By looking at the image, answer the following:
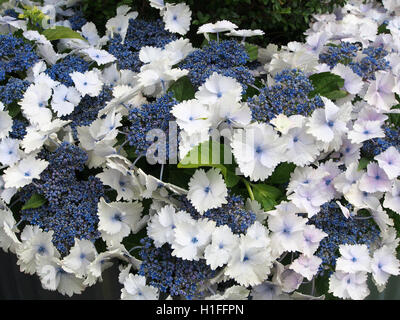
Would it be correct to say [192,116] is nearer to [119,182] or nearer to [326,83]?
[119,182]

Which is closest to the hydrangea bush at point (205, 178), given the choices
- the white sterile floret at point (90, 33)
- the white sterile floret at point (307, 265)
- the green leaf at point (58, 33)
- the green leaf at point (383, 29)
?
the white sterile floret at point (307, 265)

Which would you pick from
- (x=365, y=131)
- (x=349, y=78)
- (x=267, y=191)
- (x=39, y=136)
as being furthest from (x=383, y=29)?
(x=39, y=136)

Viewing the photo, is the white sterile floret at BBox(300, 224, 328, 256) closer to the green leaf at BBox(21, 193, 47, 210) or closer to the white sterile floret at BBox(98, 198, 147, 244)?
the white sterile floret at BBox(98, 198, 147, 244)

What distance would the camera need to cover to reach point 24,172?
4.05 ft

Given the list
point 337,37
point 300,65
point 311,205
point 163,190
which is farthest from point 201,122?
point 337,37

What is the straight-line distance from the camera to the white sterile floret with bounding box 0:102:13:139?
A: 1.31 m

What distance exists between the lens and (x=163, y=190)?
1191 mm

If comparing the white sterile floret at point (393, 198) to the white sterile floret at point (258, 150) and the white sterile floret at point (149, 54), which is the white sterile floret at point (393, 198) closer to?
the white sterile floret at point (258, 150)

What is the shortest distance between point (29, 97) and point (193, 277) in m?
0.64

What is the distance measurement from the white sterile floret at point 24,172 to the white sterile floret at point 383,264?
811mm

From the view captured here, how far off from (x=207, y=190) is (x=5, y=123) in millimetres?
568

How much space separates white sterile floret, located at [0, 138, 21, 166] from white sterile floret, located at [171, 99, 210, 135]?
0.41 metres

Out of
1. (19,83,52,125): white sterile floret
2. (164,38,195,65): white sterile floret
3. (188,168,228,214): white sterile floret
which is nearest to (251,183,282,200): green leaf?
(188,168,228,214): white sterile floret

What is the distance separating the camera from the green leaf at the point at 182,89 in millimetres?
1358
